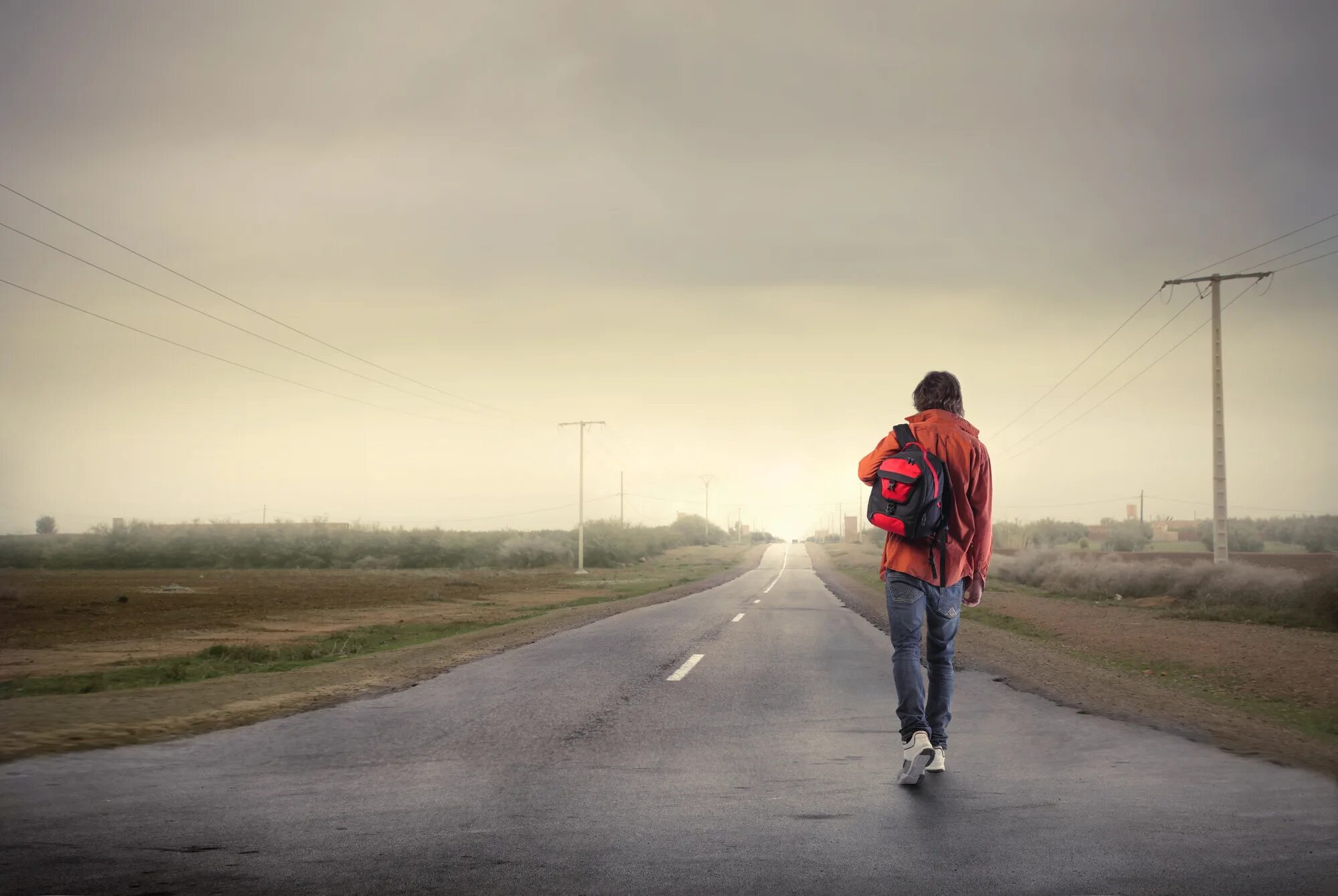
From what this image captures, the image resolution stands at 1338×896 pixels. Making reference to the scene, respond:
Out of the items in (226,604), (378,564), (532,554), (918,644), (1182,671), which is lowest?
(378,564)

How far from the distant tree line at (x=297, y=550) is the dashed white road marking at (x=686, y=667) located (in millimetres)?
59457

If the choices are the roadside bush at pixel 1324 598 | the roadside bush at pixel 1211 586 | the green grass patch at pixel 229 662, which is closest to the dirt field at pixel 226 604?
the green grass patch at pixel 229 662

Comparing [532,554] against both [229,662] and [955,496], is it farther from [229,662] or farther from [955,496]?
[955,496]

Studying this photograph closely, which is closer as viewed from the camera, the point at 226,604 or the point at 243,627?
the point at 243,627

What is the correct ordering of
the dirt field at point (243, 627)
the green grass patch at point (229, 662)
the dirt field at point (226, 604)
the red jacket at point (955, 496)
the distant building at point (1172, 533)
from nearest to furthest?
the red jacket at point (955, 496)
the dirt field at point (243, 627)
the green grass patch at point (229, 662)
the dirt field at point (226, 604)
the distant building at point (1172, 533)

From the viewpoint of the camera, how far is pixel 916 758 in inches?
211

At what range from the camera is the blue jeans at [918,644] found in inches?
214

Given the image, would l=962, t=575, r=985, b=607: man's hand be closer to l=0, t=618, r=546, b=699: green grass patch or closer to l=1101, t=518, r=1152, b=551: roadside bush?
l=0, t=618, r=546, b=699: green grass patch

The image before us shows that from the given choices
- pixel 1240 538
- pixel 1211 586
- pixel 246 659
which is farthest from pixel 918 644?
pixel 1240 538

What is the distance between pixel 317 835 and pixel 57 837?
50.6 inches

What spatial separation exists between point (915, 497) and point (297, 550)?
252 feet

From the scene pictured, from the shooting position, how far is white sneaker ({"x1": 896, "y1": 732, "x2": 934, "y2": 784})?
532cm

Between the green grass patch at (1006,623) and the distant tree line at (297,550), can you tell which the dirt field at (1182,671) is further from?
the distant tree line at (297,550)

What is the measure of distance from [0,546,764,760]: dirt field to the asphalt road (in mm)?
1178
